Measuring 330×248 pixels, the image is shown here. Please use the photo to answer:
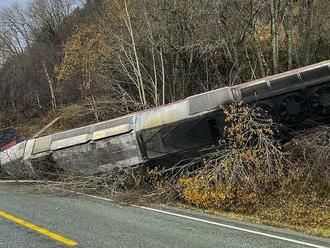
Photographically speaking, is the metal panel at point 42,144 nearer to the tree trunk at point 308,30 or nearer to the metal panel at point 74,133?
the metal panel at point 74,133

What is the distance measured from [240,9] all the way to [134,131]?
26.8 feet

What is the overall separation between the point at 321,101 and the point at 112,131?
6.30 metres

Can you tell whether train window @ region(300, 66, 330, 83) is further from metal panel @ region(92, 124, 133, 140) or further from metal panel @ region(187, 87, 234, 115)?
metal panel @ region(92, 124, 133, 140)

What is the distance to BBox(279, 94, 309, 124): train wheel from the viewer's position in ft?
50.4

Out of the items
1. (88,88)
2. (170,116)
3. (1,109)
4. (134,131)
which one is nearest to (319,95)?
(170,116)

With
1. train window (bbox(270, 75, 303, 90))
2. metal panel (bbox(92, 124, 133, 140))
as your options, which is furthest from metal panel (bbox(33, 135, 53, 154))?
train window (bbox(270, 75, 303, 90))

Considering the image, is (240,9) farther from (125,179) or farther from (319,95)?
(125,179)

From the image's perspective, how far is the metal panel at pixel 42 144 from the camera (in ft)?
59.6

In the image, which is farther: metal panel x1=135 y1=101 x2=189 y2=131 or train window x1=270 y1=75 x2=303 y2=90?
metal panel x1=135 y1=101 x2=189 y2=131

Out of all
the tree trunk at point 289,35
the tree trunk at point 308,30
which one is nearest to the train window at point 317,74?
the tree trunk at point 289,35

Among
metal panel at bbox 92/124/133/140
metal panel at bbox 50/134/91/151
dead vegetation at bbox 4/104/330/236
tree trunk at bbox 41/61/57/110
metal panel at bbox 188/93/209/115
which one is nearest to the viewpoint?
dead vegetation at bbox 4/104/330/236

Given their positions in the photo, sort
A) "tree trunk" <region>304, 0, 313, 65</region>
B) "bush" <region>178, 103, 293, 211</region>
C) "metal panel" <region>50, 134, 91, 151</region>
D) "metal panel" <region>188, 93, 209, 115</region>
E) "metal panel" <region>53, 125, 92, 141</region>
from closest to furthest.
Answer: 1. "bush" <region>178, 103, 293, 211</region>
2. "metal panel" <region>188, 93, 209, 115</region>
3. "metal panel" <region>50, 134, 91, 151</region>
4. "metal panel" <region>53, 125, 92, 141</region>
5. "tree trunk" <region>304, 0, 313, 65</region>

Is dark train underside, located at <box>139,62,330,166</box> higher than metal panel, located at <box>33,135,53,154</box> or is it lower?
lower

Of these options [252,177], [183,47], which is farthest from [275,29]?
[252,177]
